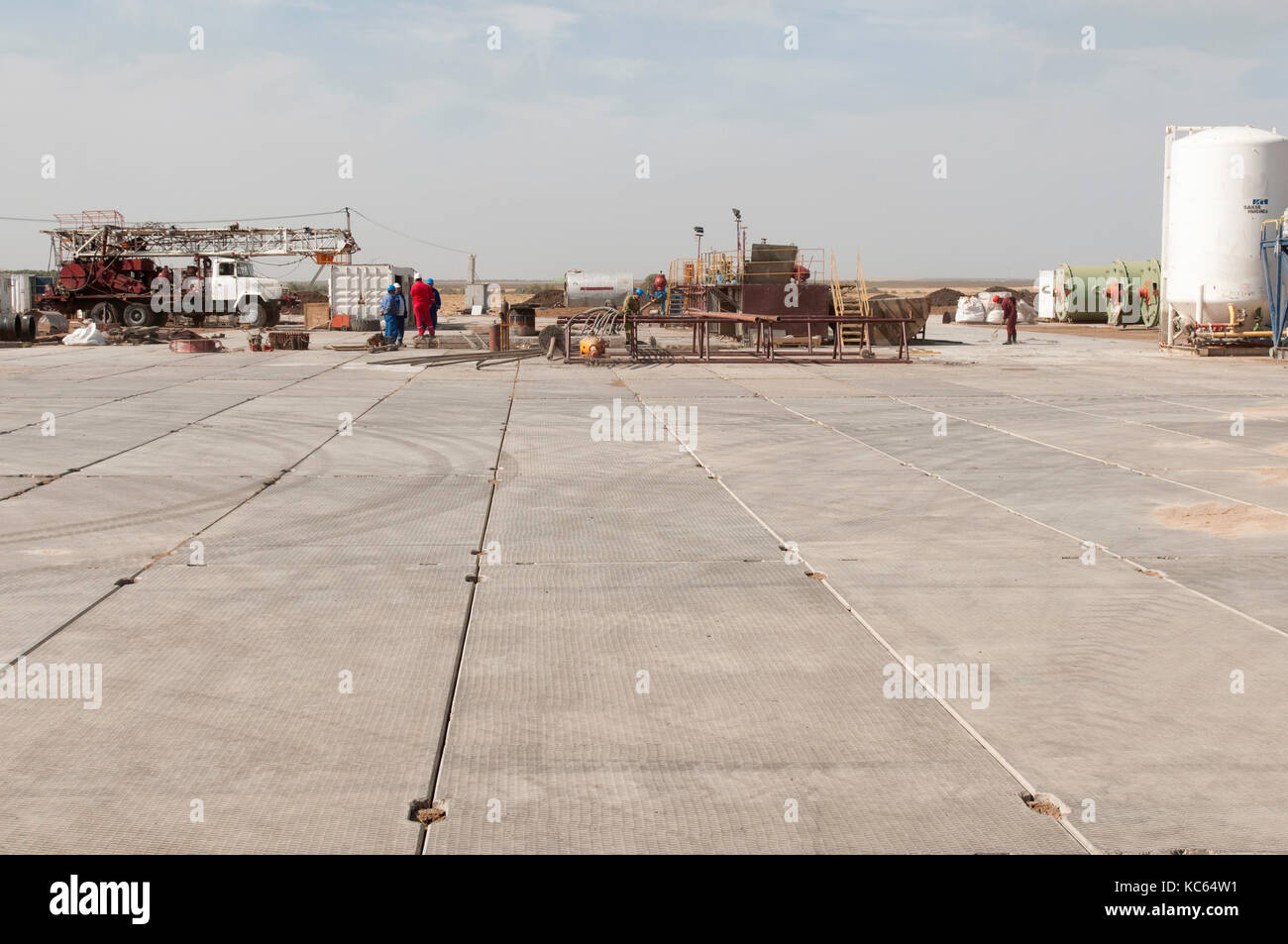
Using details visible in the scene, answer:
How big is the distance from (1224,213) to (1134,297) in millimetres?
21007

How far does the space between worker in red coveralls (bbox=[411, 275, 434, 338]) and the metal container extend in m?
31.5

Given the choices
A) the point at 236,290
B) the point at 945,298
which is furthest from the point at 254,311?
the point at 945,298

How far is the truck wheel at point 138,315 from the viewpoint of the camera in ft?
152

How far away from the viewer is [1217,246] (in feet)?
99.5

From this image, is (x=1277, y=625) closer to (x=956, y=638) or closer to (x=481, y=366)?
(x=956, y=638)

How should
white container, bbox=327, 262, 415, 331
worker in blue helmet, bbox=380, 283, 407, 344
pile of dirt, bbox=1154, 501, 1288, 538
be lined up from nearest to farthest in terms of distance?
1. pile of dirt, bbox=1154, 501, 1288, 538
2. worker in blue helmet, bbox=380, 283, 407, 344
3. white container, bbox=327, 262, 415, 331

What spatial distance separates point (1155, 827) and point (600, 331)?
2906 centimetres

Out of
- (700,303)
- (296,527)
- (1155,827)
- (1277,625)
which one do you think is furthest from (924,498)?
(700,303)

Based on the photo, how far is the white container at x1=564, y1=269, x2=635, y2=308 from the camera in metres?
72.8

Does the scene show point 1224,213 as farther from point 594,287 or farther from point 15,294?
point 594,287

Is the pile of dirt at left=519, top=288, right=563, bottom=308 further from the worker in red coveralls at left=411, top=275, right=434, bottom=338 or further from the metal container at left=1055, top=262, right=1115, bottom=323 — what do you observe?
→ the worker in red coveralls at left=411, top=275, right=434, bottom=338

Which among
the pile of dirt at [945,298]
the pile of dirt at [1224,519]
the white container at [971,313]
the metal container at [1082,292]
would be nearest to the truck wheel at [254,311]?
the white container at [971,313]

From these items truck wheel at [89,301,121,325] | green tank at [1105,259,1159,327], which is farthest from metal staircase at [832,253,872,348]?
truck wheel at [89,301,121,325]

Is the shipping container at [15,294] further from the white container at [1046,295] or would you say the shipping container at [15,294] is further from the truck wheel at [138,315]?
the white container at [1046,295]
